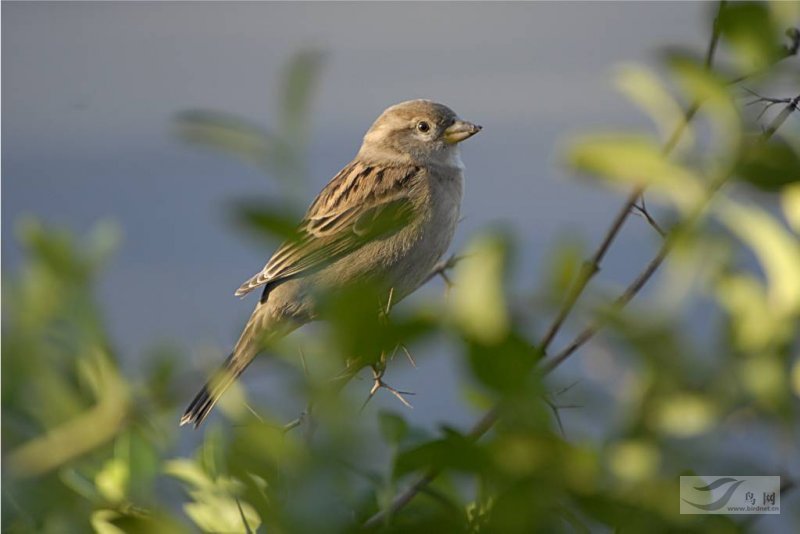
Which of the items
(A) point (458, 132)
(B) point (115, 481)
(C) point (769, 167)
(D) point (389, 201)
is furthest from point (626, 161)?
(A) point (458, 132)

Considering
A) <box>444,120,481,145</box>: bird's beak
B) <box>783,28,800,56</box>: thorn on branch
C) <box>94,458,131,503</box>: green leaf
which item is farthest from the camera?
<box>444,120,481,145</box>: bird's beak

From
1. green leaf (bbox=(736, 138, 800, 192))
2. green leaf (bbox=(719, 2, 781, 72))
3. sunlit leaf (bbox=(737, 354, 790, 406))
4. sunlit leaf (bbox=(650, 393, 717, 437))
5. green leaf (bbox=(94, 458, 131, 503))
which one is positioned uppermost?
green leaf (bbox=(719, 2, 781, 72))

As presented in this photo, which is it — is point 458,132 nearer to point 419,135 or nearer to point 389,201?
point 419,135

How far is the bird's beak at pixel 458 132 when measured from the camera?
9.33 feet

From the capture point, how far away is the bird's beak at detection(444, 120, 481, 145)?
2.84 meters

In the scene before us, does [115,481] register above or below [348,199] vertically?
above

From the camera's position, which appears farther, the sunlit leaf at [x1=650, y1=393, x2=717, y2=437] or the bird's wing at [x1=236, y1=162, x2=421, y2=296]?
the bird's wing at [x1=236, y1=162, x2=421, y2=296]

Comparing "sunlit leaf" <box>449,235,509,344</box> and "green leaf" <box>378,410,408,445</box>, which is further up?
"sunlit leaf" <box>449,235,509,344</box>

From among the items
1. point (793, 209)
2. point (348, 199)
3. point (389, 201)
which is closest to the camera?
point (793, 209)

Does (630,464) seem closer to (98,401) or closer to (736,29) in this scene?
(736,29)

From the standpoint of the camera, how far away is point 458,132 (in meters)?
2.89

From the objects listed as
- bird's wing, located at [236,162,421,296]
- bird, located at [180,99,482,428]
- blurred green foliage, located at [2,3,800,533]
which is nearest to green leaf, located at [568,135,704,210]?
blurred green foliage, located at [2,3,800,533]

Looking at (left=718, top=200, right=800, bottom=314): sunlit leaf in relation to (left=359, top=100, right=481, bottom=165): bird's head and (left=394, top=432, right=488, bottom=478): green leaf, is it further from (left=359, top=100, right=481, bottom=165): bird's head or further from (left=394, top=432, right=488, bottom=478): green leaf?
(left=359, top=100, right=481, bottom=165): bird's head

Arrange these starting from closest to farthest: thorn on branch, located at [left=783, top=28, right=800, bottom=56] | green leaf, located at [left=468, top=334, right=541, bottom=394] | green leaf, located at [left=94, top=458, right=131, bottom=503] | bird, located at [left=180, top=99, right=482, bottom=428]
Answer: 1. green leaf, located at [left=468, top=334, right=541, bottom=394]
2. thorn on branch, located at [left=783, top=28, right=800, bottom=56]
3. green leaf, located at [left=94, top=458, right=131, bottom=503]
4. bird, located at [left=180, top=99, right=482, bottom=428]
